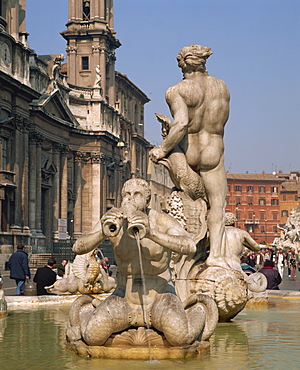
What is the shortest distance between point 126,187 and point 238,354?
1584mm

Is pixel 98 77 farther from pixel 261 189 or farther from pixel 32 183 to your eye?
pixel 261 189

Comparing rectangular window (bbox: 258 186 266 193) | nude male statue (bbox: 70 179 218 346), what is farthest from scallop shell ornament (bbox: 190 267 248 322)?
rectangular window (bbox: 258 186 266 193)

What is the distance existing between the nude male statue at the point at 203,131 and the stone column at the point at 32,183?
111 ft

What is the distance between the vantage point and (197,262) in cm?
750

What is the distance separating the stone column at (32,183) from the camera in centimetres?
4084

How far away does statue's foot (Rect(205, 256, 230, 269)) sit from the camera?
23.8ft

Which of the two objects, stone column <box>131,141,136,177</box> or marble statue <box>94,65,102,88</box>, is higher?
marble statue <box>94,65,102,88</box>

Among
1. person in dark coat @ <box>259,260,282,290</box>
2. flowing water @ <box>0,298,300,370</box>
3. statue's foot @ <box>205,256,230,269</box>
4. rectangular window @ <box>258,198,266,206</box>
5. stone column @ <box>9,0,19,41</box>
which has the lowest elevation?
flowing water @ <box>0,298,300,370</box>

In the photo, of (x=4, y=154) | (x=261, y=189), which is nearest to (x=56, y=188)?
(x=4, y=154)

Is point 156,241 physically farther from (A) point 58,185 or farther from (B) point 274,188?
(B) point 274,188

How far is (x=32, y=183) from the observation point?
42.0 m

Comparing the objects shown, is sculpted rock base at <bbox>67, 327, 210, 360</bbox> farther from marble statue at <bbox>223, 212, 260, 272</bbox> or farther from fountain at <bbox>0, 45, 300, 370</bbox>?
marble statue at <bbox>223, 212, 260, 272</bbox>

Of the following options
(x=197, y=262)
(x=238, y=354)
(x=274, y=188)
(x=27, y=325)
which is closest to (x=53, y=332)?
(x=27, y=325)

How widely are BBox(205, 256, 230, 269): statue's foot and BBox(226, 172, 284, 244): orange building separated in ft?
342
